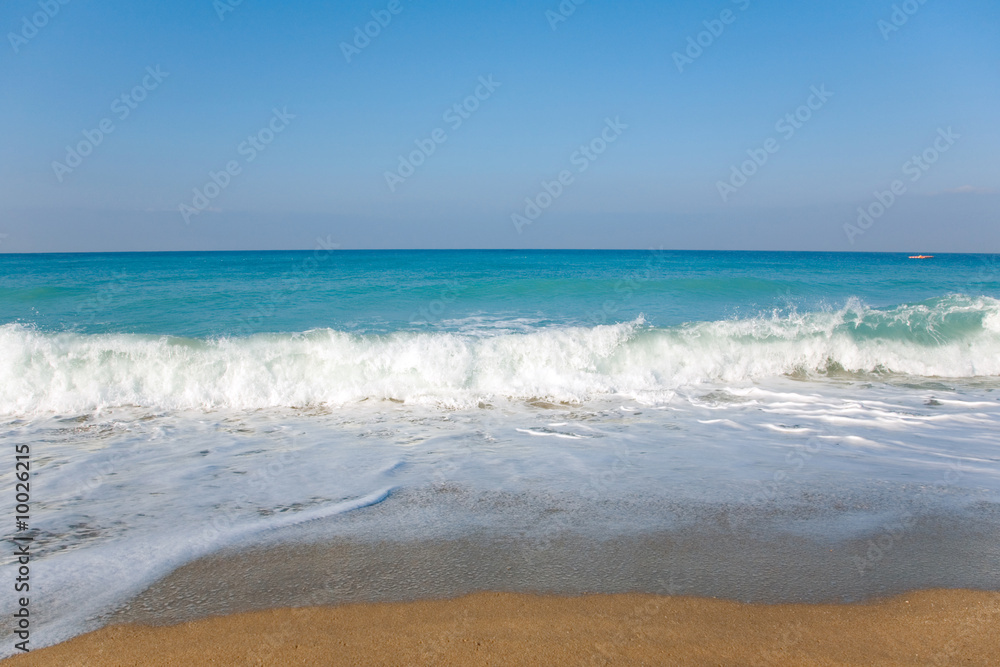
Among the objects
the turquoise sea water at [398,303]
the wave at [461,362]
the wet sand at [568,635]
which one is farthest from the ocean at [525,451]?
the turquoise sea water at [398,303]

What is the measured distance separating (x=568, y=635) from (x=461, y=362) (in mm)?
7760

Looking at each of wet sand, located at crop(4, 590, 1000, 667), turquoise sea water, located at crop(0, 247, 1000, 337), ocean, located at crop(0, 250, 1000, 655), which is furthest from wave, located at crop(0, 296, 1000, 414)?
wet sand, located at crop(4, 590, 1000, 667)

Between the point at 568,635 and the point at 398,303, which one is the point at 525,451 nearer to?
the point at 568,635

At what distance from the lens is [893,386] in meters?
10.3

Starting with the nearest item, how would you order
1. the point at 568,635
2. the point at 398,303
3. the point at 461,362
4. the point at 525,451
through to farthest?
the point at 568,635 < the point at 525,451 < the point at 461,362 < the point at 398,303

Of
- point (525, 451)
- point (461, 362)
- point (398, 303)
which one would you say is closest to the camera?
point (525, 451)

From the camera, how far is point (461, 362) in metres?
10.7

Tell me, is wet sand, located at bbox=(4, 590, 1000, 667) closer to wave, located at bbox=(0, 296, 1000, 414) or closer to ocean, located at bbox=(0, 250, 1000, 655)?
ocean, located at bbox=(0, 250, 1000, 655)

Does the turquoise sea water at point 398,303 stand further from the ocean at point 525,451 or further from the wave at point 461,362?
the wave at point 461,362

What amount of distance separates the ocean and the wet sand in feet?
0.59

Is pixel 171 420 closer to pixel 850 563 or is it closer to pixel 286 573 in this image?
pixel 286 573

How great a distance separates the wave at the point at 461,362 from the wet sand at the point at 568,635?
572 cm

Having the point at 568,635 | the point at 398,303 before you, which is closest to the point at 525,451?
the point at 568,635

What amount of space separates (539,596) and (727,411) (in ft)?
19.0
